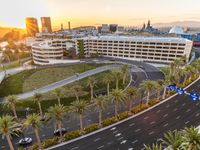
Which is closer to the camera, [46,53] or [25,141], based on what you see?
[25,141]

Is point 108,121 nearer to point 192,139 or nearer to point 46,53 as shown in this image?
point 192,139

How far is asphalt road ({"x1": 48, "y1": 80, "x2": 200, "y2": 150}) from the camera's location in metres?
50.1

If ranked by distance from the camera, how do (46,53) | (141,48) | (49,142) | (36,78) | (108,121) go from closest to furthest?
(49,142)
(108,121)
(36,78)
(46,53)
(141,48)

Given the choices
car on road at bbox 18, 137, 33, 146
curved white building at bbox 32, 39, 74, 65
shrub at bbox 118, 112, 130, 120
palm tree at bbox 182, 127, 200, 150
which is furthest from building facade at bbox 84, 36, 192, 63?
palm tree at bbox 182, 127, 200, 150

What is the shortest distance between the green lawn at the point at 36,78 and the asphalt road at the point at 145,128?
52.1 m

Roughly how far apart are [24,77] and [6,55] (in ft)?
237

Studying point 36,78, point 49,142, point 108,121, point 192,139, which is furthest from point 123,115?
point 36,78

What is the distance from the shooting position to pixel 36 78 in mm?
104938

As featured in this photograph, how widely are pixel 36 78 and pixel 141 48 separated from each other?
83.7 metres

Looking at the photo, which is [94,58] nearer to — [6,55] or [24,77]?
[24,77]

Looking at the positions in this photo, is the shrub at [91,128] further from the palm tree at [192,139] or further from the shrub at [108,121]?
the palm tree at [192,139]

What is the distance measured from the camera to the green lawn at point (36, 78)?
3578 inches

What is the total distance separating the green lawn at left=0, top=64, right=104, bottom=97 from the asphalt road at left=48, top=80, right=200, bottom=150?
5205 centimetres

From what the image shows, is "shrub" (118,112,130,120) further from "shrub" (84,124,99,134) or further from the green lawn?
the green lawn
